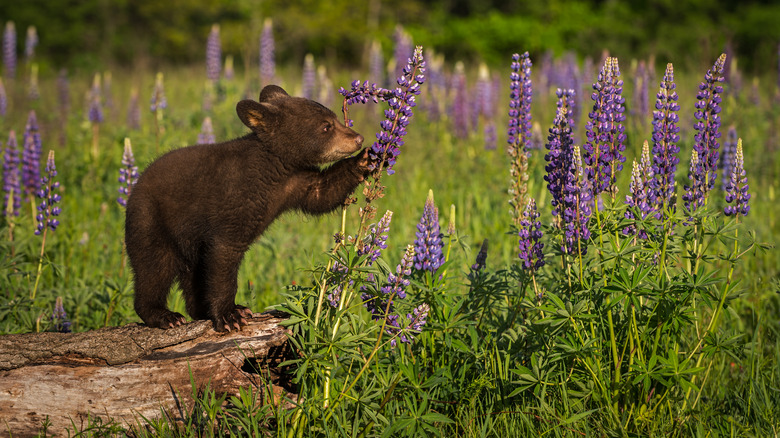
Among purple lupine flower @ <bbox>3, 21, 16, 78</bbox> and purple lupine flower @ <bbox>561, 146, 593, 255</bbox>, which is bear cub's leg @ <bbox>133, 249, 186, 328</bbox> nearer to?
purple lupine flower @ <bbox>561, 146, 593, 255</bbox>

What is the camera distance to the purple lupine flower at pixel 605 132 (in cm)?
303

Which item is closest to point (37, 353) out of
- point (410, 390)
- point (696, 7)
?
point (410, 390)

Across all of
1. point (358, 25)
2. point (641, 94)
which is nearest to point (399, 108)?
point (641, 94)

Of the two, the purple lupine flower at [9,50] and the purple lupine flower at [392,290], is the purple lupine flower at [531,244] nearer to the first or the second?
the purple lupine flower at [392,290]

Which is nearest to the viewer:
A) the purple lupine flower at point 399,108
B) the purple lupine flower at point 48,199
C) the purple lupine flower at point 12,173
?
the purple lupine flower at point 399,108

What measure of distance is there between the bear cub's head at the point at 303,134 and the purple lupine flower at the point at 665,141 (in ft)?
4.71

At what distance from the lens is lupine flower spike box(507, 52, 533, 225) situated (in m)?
3.75

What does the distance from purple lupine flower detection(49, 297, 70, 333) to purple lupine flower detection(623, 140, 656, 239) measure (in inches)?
124

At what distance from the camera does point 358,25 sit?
24234mm

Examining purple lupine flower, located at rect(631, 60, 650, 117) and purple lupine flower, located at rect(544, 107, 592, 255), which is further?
purple lupine flower, located at rect(631, 60, 650, 117)

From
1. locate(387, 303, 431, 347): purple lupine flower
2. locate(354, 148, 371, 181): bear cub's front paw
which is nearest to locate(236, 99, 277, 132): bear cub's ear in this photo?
locate(354, 148, 371, 181): bear cub's front paw

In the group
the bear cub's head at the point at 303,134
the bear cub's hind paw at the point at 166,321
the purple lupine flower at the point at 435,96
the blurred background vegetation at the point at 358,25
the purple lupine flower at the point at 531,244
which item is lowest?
the bear cub's hind paw at the point at 166,321

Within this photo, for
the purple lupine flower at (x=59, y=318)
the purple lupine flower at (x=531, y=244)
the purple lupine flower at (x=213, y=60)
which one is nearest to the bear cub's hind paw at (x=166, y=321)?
the purple lupine flower at (x=59, y=318)

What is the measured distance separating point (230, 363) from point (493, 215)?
143 inches
